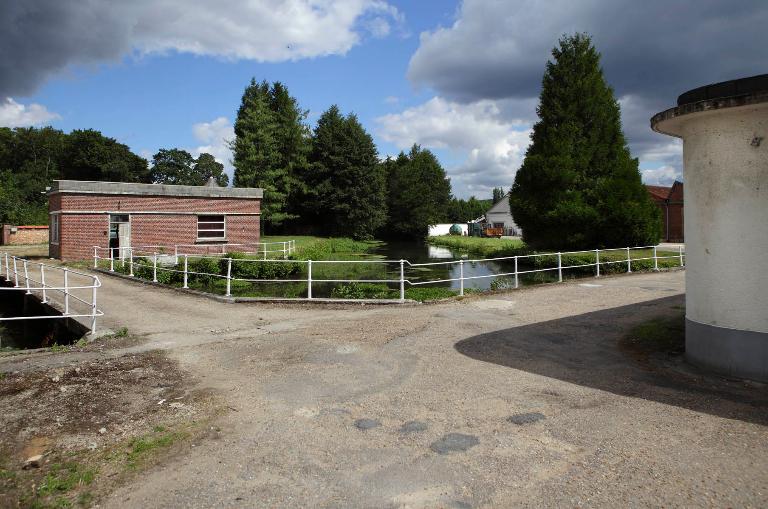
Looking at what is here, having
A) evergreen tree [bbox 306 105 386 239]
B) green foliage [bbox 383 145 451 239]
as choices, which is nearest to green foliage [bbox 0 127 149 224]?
evergreen tree [bbox 306 105 386 239]

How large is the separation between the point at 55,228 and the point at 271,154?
25.0 m

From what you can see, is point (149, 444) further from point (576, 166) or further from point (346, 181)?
point (346, 181)

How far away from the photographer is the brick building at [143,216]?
23.7 metres

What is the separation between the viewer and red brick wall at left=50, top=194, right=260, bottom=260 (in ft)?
77.6

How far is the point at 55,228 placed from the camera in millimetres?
24703

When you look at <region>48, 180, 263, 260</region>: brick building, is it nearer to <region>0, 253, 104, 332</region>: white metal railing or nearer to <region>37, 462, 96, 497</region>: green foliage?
<region>0, 253, 104, 332</region>: white metal railing

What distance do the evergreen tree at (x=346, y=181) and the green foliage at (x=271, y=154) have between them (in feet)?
6.72

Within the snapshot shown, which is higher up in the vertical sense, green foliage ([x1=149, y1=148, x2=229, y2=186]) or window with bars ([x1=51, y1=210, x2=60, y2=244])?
green foliage ([x1=149, y1=148, x2=229, y2=186])

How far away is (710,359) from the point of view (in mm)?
6070

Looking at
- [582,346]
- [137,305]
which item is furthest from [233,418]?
[137,305]

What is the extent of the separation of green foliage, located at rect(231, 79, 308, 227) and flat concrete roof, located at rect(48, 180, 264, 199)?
19.1m

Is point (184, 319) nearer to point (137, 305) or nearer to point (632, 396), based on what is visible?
point (137, 305)

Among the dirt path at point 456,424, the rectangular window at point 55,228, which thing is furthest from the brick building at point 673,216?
the rectangular window at point 55,228

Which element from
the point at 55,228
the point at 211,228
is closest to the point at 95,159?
the point at 55,228
